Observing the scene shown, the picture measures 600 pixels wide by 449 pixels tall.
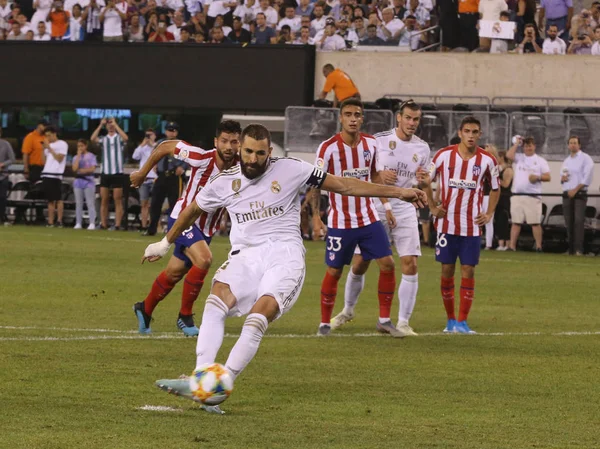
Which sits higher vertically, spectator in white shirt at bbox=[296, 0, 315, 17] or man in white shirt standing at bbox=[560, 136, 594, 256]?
spectator in white shirt at bbox=[296, 0, 315, 17]

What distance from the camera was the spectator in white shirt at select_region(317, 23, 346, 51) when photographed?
29188 mm

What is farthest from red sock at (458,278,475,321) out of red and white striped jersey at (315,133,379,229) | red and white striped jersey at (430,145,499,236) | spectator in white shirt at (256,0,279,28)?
spectator in white shirt at (256,0,279,28)

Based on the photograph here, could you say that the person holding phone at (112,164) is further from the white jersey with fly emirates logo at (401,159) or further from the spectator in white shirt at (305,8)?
the white jersey with fly emirates logo at (401,159)

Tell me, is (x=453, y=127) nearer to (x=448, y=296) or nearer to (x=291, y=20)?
(x=291, y=20)

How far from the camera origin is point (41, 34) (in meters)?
31.9

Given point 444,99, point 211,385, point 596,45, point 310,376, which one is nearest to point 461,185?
point 310,376

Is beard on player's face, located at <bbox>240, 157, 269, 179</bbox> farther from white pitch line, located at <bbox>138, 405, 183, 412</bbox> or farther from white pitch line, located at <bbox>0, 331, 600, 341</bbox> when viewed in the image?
white pitch line, located at <bbox>0, 331, 600, 341</bbox>

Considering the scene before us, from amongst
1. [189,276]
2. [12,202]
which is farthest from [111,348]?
[12,202]

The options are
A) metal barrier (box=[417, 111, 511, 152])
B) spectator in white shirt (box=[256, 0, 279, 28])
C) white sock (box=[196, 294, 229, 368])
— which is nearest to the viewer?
white sock (box=[196, 294, 229, 368])

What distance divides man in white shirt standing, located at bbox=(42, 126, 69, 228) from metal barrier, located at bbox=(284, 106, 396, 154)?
4.95m

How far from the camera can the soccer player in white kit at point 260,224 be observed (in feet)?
26.9

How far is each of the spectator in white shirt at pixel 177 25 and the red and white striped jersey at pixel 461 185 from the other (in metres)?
19.0

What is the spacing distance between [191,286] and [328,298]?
1354 millimetres

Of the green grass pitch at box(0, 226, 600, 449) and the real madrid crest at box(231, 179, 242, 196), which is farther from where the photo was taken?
the real madrid crest at box(231, 179, 242, 196)
